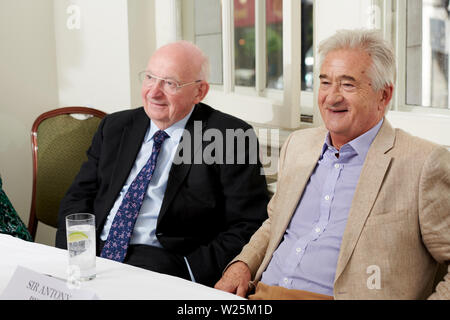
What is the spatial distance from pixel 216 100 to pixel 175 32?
45 cm

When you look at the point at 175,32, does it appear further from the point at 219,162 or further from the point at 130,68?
the point at 219,162

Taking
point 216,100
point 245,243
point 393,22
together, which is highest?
point 393,22

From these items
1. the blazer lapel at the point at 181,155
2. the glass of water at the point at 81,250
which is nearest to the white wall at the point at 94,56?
the blazer lapel at the point at 181,155

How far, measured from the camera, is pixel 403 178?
4.81 ft

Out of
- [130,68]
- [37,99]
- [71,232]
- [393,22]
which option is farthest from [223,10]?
[71,232]

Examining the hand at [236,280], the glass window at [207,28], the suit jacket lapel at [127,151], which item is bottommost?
the hand at [236,280]

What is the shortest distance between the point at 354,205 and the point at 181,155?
0.76 m

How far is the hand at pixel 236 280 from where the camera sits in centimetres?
167

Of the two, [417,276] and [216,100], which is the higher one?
[216,100]

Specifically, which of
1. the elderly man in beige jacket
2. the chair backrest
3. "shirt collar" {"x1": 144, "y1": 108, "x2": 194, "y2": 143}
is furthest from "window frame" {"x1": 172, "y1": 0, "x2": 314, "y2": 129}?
the chair backrest

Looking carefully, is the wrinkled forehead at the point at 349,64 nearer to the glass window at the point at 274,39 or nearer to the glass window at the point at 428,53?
the glass window at the point at 428,53

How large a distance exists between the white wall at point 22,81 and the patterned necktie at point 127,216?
138 centimetres

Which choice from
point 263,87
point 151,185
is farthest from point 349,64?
point 263,87

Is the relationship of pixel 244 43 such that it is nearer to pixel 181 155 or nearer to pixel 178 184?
pixel 181 155
